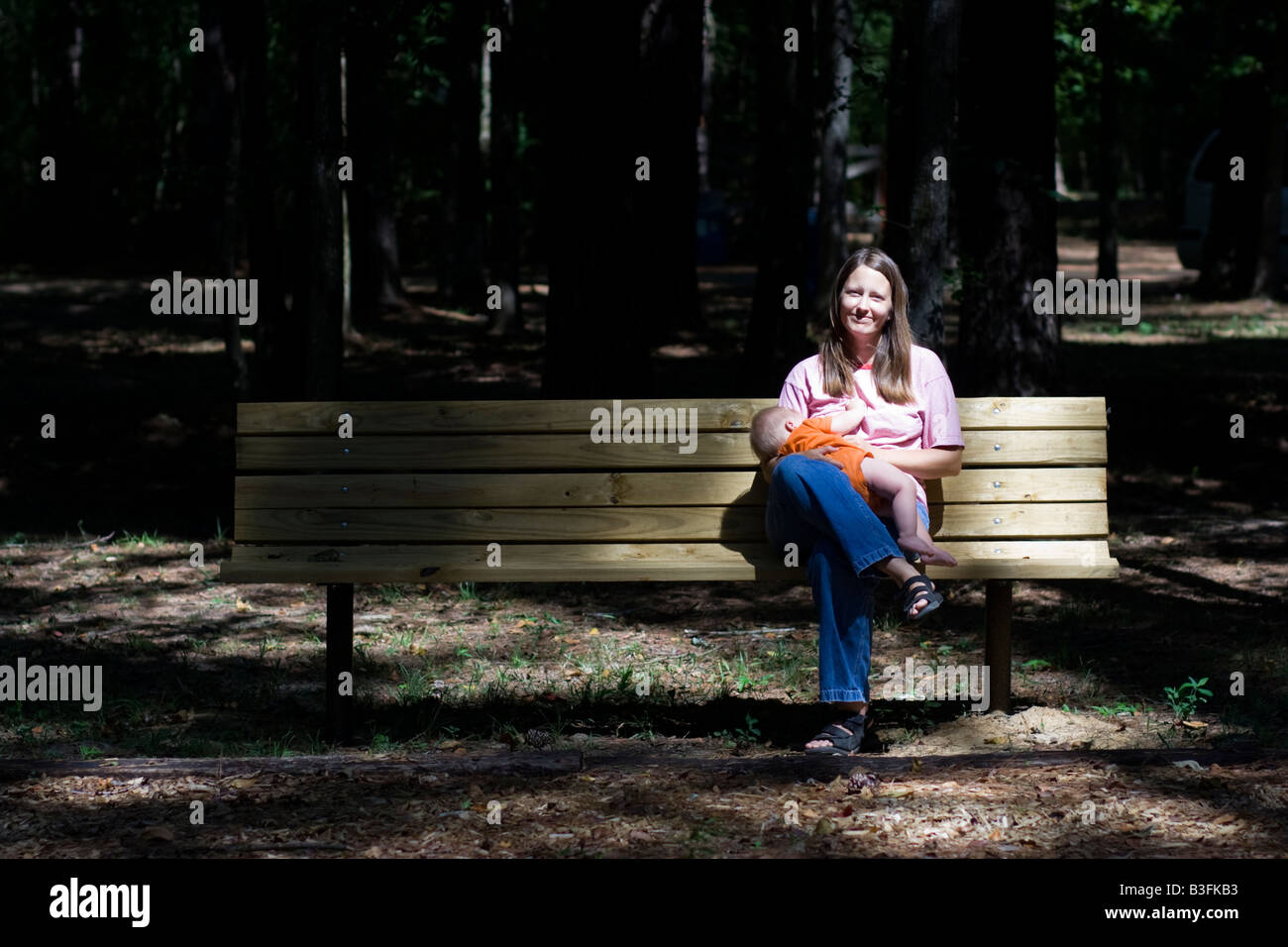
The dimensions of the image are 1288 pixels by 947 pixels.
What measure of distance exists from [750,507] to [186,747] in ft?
6.41

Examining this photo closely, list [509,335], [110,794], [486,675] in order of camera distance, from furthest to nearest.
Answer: [509,335], [486,675], [110,794]

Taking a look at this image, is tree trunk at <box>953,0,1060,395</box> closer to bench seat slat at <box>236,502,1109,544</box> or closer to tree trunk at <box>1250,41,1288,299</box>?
bench seat slat at <box>236,502,1109,544</box>

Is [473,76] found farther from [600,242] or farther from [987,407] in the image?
[987,407]

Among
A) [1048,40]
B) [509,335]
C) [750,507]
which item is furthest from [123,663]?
[509,335]

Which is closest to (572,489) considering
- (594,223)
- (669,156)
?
(594,223)

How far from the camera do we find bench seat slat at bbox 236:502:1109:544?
15.9 ft

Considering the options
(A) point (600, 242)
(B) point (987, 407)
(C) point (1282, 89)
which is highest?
(C) point (1282, 89)

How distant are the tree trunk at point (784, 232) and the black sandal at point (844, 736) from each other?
8.32 meters

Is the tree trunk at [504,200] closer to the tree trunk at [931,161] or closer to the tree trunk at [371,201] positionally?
the tree trunk at [371,201]

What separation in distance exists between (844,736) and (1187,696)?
1.58 metres

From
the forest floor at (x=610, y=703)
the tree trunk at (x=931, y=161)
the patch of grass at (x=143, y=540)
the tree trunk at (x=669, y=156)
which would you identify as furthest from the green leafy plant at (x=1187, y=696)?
the tree trunk at (x=669, y=156)

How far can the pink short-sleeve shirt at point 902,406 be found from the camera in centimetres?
460

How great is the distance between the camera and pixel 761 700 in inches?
215

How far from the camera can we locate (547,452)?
488cm
